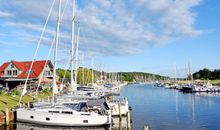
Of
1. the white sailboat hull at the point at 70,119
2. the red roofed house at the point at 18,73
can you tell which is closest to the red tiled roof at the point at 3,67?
the red roofed house at the point at 18,73

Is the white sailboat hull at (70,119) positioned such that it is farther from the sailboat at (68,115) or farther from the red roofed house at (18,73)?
the red roofed house at (18,73)

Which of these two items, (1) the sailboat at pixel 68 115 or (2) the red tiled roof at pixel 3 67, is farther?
(2) the red tiled roof at pixel 3 67

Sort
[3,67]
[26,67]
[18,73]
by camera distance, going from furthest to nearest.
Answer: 1. [3,67]
2. [26,67]
3. [18,73]

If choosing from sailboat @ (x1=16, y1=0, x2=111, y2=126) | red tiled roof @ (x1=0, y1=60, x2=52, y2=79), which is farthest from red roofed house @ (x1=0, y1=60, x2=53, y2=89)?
sailboat @ (x1=16, y1=0, x2=111, y2=126)

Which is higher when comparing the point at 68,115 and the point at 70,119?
the point at 68,115

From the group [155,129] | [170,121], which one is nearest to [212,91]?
[170,121]

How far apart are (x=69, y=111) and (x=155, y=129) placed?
431 inches

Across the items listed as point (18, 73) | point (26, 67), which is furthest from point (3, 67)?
point (18, 73)

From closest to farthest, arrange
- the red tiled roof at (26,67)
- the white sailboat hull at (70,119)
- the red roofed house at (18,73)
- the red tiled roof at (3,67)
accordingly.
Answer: the white sailboat hull at (70,119) < the red roofed house at (18,73) < the red tiled roof at (26,67) < the red tiled roof at (3,67)

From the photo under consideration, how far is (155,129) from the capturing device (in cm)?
4247

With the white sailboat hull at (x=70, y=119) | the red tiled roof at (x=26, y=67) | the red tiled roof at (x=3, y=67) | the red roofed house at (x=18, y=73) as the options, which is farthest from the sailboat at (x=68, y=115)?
the red tiled roof at (x=3, y=67)

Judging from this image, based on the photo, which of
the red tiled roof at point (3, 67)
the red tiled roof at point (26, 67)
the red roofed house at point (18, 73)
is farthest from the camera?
the red tiled roof at point (3, 67)

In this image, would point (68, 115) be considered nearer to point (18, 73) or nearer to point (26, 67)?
point (18, 73)

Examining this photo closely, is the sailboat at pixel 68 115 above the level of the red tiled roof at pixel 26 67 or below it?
below
